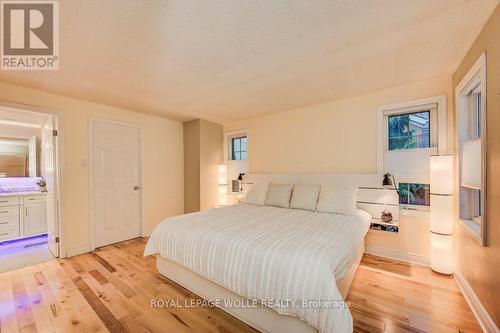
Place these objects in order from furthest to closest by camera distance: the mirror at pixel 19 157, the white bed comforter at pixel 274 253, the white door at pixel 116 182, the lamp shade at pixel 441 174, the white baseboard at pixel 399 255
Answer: the mirror at pixel 19 157 → the white door at pixel 116 182 → the white baseboard at pixel 399 255 → the lamp shade at pixel 441 174 → the white bed comforter at pixel 274 253

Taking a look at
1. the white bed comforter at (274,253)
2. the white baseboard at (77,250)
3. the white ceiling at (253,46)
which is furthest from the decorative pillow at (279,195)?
the white baseboard at (77,250)

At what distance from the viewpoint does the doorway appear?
303 cm

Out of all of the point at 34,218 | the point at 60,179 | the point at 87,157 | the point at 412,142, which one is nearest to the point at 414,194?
the point at 412,142

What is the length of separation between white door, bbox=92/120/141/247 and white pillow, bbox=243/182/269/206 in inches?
85.5

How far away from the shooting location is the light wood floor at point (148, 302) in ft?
5.54

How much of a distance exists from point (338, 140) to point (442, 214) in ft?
5.18

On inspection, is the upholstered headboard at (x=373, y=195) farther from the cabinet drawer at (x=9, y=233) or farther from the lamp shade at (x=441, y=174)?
the cabinet drawer at (x=9, y=233)

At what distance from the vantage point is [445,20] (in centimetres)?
160

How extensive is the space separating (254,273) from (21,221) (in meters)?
4.69

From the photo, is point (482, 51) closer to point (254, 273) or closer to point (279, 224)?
point (279, 224)

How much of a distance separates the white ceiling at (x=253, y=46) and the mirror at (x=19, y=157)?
239 cm

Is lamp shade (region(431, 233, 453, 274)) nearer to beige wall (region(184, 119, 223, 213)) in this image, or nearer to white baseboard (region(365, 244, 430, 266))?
white baseboard (region(365, 244, 430, 266))

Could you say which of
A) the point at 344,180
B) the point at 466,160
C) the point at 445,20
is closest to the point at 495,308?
the point at 466,160

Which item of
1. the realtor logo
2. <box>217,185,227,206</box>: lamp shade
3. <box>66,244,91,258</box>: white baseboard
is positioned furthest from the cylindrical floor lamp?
<box>66,244,91,258</box>: white baseboard
